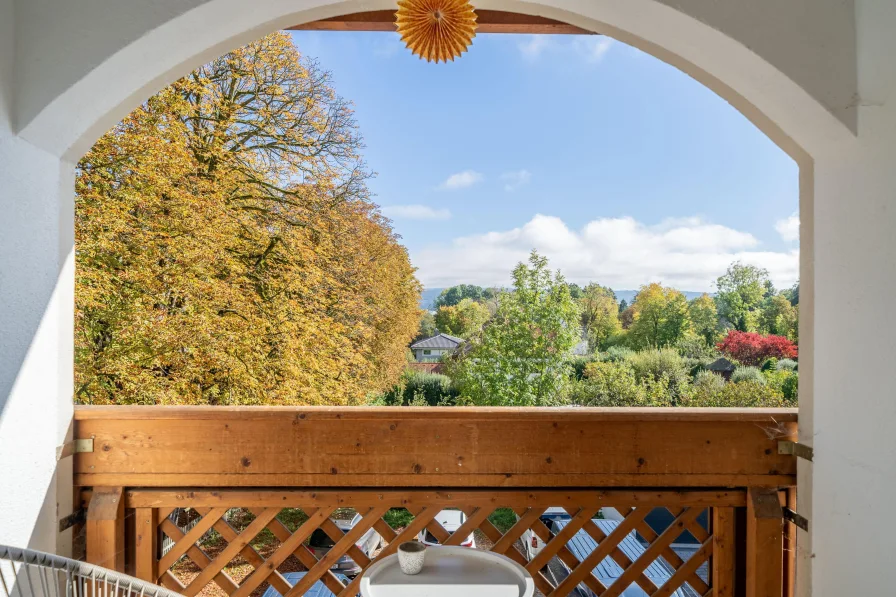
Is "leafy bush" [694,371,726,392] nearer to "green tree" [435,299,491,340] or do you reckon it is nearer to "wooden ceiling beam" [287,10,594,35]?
"green tree" [435,299,491,340]

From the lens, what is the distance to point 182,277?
17.3 feet

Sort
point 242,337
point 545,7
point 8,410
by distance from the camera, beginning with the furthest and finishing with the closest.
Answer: point 242,337 → point 545,7 → point 8,410

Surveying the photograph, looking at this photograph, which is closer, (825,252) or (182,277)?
(825,252)

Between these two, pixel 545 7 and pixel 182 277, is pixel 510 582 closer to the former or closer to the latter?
pixel 545 7

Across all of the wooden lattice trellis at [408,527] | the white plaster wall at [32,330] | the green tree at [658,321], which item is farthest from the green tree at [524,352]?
the white plaster wall at [32,330]

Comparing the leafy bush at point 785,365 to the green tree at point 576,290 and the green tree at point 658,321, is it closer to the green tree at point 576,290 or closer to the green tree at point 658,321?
the green tree at point 658,321

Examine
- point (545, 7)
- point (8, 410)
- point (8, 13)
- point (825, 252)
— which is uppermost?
point (545, 7)

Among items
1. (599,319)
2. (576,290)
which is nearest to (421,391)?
(599,319)

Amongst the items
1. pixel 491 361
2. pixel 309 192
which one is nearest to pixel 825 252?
pixel 309 192

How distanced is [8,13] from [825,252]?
6.63 feet

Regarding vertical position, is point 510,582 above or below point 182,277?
below

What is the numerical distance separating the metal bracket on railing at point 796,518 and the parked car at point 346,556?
135cm

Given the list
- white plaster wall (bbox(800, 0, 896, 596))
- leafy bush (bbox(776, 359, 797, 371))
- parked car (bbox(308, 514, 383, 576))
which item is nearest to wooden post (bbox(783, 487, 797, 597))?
white plaster wall (bbox(800, 0, 896, 596))

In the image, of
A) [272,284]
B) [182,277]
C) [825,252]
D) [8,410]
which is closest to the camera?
[8,410]
